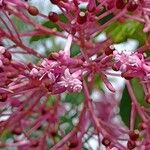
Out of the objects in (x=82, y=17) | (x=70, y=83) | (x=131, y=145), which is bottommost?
(x=131, y=145)

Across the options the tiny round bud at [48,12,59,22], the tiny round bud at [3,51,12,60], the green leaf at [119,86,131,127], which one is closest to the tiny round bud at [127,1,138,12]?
the tiny round bud at [48,12,59,22]

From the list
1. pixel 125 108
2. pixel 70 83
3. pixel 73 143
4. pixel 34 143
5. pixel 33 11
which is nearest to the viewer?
pixel 70 83

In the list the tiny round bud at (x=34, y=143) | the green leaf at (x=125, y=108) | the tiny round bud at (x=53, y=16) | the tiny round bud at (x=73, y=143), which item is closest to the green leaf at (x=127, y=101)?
the green leaf at (x=125, y=108)

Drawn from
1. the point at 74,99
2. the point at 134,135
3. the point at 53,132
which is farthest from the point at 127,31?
the point at 74,99

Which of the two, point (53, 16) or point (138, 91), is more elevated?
point (53, 16)

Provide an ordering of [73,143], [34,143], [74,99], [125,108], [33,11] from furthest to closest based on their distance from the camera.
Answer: [74,99] → [125,108] → [34,143] → [73,143] → [33,11]

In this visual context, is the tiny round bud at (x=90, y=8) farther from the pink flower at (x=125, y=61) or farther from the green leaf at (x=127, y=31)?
the green leaf at (x=127, y=31)

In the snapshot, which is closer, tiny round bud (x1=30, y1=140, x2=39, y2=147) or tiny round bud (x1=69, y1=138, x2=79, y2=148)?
tiny round bud (x1=69, y1=138, x2=79, y2=148)

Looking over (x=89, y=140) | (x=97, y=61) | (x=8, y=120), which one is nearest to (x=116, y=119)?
(x=89, y=140)

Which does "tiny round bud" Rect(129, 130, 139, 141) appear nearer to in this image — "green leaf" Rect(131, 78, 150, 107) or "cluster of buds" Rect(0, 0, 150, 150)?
"cluster of buds" Rect(0, 0, 150, 150)

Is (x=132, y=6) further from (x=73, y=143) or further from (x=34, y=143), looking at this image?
(x=34, y=143)

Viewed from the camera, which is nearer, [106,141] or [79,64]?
[79,64]
